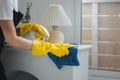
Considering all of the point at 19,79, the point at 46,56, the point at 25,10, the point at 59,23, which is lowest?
the point at 19,79

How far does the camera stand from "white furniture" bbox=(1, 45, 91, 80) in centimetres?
158

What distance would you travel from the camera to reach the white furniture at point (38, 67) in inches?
62.1

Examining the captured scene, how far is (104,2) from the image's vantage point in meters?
2.17

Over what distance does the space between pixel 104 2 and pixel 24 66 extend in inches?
40.8

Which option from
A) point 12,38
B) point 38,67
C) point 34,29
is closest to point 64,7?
point 34,29

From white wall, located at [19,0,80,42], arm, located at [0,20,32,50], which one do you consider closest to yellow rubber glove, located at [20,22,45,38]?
arm, located at [0,20,32,50]

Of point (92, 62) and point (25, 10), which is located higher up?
point (25, 10)

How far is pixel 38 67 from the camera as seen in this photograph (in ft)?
5.42

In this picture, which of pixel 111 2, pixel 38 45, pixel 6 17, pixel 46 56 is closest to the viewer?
pixel 6 17

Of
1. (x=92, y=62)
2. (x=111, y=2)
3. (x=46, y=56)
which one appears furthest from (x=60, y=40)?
(x=111, y=2)

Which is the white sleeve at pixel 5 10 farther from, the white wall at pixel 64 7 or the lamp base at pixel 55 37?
the white wall at pixel 64 7

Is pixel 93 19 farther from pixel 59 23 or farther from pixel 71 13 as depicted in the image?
pixel 59 23

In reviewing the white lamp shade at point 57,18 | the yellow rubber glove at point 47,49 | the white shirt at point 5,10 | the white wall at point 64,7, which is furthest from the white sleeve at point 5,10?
the white wall at point 64,7

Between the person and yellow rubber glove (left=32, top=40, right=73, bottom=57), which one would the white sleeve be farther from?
yellow rubber glove (left=32, top=40, right=73, bottom=57)
